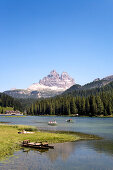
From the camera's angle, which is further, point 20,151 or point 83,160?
point 20,151

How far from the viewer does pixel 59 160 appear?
29.3m

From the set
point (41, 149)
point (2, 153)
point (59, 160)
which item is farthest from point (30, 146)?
point (59, 160)

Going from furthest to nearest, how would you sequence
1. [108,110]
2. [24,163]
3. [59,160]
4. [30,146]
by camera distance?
[108,110] → [30,146] → [59,160] → [24,163]

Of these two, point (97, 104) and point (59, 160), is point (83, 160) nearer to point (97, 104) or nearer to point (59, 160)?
point (59, 160)

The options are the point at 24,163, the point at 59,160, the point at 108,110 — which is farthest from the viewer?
the point at 108,110

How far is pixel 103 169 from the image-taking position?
25500 mm

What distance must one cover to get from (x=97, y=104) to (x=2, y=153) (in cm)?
17116

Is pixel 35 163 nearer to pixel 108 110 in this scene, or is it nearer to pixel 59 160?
pixel 59 160

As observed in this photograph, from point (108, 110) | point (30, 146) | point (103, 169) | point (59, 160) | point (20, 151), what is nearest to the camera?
point (103, 169)

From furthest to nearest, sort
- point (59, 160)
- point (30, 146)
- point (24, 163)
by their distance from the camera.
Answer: point (30, 146)
point (59, 160)
point (24, 163)

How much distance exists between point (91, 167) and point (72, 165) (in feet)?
8.60

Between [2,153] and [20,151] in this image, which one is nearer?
[2,153]

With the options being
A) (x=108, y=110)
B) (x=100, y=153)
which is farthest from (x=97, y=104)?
(x=100, y=153)

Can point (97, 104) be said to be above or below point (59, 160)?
above
